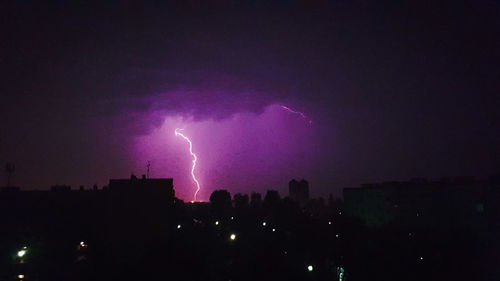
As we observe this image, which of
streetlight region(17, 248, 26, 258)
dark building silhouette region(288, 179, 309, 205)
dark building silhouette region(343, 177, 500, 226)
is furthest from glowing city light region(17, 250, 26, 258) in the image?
dark building silhouette region(288, 179, 309, 205)

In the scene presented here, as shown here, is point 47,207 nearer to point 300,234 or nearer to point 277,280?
point 277,280

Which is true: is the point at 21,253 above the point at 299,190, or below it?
below

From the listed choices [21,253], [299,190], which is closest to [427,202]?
[21,253]

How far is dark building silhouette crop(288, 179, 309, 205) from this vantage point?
127m

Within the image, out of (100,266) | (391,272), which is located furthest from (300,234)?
(100,266)

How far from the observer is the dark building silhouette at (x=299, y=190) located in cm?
12725

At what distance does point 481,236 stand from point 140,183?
33.5 m

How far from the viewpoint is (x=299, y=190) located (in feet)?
420

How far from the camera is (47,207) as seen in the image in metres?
27.0

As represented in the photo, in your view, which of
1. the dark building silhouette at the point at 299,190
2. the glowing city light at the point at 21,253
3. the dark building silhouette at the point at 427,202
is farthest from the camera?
the dark building silhouette at the point at 299,190

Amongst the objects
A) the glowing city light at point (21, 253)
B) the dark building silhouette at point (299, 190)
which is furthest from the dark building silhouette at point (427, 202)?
the dark building silhouette at point (299, 190)

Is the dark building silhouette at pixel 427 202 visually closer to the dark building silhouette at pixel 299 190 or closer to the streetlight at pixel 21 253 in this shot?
the streetlight at pixel 21 253

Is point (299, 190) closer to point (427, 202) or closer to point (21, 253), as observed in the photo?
point (427, 202)

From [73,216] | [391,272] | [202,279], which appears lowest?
[391,272]
